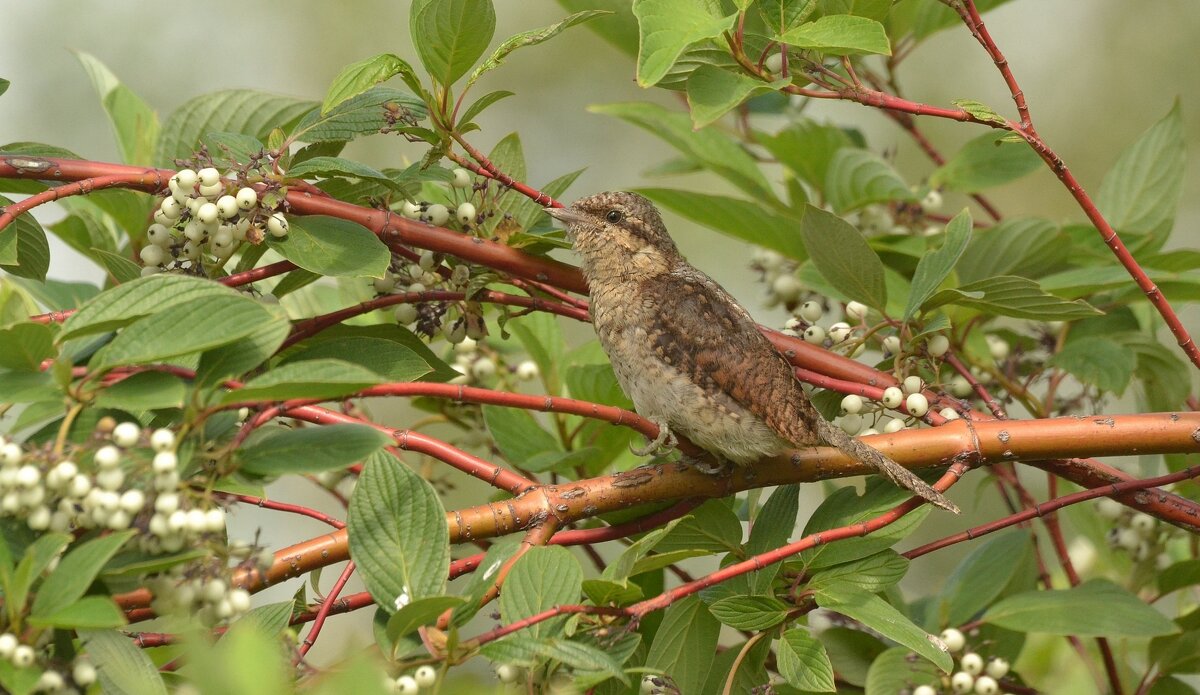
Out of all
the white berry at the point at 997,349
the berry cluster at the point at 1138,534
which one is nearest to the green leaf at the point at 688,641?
the white berry at the point at 997,349

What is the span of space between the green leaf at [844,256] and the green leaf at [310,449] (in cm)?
116

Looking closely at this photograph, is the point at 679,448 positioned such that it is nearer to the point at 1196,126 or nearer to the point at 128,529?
the point at 128,529

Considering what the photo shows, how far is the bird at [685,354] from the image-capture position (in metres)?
2.42

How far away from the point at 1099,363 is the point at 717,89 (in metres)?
1.32

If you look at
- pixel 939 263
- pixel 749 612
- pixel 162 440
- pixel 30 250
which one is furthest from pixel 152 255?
pixel 939 263

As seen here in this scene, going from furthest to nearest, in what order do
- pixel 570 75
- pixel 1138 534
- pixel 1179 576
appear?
pixel 570 75, pixel 1138 534, pixel 1179 576

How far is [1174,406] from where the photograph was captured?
2.92 m

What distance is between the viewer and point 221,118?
2.67 meters

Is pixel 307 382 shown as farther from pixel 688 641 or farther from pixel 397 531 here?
pixel 688 641

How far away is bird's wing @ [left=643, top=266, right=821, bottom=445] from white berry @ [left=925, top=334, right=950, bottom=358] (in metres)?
0.28

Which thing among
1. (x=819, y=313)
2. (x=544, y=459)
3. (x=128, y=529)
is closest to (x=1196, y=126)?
(x=819, y=313)

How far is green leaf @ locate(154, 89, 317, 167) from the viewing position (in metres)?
2.65

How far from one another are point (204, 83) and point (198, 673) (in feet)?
32.5

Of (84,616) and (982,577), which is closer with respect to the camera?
(84,616)
